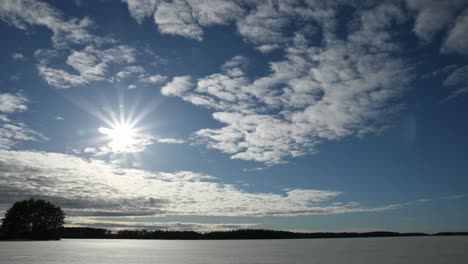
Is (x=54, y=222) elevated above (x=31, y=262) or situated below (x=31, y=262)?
above

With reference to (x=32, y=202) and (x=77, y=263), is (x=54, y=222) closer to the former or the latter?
(x=32, y=202)

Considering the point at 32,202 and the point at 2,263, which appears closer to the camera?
the point at 2,263

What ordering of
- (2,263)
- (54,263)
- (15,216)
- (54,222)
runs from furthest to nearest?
(54,222) < (15,216) < (54,263) < (2,263)

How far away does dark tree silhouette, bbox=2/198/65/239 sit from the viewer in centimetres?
17038

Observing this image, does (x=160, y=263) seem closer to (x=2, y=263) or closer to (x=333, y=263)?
(x=2, y=263)

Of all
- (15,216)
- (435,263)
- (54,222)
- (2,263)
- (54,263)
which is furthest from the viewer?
(54,222)

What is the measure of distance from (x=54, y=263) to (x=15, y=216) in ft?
396

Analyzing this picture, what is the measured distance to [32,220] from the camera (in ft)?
584

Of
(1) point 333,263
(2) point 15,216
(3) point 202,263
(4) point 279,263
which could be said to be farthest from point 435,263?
(2) point 15,216

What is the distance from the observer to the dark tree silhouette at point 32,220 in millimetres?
170375

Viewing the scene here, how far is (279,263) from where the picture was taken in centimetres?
7188

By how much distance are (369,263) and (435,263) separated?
41.1 ft

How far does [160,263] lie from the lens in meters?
73.5

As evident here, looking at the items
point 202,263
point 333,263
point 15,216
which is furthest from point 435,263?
point 15,216
